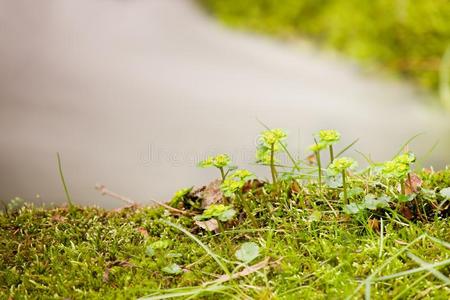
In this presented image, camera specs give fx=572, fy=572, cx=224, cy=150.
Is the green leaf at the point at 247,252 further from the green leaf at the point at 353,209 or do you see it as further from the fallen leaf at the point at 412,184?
the fallen leaf at the point at 412,184

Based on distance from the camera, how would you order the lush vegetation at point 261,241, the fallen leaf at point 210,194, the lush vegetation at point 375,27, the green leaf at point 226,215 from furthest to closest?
the lush vegetation at point 375,27, the fallen leaf at point 210,194, the green leaf at point 226,215, the lush vegetation at point 261,241

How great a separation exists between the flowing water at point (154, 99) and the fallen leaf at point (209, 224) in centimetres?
81

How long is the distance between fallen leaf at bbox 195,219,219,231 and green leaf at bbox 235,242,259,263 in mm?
192

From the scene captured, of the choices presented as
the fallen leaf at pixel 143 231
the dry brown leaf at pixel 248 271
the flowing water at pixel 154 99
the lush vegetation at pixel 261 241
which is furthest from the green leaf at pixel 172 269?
the flowing water at pixel 154 99

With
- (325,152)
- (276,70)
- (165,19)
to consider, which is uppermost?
(165,19)

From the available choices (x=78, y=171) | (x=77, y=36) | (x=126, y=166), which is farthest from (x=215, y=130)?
(x=77, y=36)

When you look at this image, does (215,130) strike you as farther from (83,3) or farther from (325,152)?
(83,3)

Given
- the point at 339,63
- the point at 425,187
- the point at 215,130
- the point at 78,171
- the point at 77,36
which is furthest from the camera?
the point at 77,36

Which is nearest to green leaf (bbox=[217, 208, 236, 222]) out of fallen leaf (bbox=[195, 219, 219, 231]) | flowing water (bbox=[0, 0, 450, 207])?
fallen leaf (bbox=[195, 219, 219, 231])

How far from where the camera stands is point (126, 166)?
2.67 metres

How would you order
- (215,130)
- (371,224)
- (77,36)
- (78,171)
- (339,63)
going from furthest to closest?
(77,36) < (339,63) < (215,130) < (78,171) < (371,224)

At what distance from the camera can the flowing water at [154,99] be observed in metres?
2.65

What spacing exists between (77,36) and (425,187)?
2.39 meters

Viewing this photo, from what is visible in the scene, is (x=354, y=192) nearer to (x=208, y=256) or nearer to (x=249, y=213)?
(x=249, y=213)
